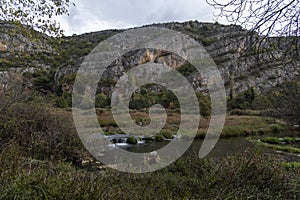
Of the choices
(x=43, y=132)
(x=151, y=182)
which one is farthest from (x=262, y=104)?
(x=151, y=182)

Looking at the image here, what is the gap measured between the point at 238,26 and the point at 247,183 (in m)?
2.88

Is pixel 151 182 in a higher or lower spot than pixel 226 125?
lower

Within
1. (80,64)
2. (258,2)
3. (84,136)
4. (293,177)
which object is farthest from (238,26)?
(80,64)

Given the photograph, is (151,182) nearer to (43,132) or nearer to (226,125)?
(43,132)

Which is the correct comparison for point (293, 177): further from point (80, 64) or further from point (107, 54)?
point (107, 54)

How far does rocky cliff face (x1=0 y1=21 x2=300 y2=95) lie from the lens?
440cm

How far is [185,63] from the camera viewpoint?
64.2 meters

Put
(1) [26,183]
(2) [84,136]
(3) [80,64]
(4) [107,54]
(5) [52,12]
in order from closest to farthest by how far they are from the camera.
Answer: (1) [26,183], (5) [52,12], (2) [84,136], (3) [80,64], (4) [107,54]

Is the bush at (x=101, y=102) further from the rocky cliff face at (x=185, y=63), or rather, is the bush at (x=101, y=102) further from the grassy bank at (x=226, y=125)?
the rocky cliff face at (x=185, y=63)

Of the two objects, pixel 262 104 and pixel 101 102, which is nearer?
pixel 101 102

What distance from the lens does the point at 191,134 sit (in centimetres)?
2120

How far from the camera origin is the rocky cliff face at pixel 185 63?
4399mm

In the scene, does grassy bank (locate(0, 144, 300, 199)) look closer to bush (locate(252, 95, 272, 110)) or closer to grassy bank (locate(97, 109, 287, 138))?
grassy bank (locate(97, 109, 287, 138))

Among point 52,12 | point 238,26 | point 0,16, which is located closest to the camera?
point 238,26
